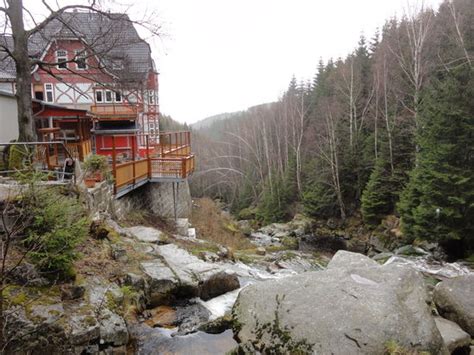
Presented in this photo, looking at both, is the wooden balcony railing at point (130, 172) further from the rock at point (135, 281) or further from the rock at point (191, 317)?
the rock at point (191, 317)

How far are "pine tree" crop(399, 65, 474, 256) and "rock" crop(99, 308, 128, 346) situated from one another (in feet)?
41.9

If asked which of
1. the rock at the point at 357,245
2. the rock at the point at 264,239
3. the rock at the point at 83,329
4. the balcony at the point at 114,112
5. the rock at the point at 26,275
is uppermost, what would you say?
the balcony at the point at 114,112

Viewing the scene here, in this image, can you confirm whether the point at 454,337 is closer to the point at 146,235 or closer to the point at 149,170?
the point at 146,235

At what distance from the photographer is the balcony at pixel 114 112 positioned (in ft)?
66.6

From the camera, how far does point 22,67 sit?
875 cm

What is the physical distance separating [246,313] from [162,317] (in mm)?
1732

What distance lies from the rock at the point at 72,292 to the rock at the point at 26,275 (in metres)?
0.29

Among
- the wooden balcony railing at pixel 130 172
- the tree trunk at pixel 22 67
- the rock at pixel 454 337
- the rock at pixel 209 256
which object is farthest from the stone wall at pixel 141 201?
the rock at pixel 454 337

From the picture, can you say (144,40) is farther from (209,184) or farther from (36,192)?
(209,184)

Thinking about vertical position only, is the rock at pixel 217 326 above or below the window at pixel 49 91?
below

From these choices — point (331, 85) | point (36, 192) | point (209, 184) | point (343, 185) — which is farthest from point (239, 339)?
point (209, 184)

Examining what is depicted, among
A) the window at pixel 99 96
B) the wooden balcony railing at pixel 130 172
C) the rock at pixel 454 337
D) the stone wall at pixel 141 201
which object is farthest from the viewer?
the window at pixel 99 96

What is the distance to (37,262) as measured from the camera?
444cm

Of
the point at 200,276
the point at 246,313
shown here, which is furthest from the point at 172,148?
the point at 246,313
